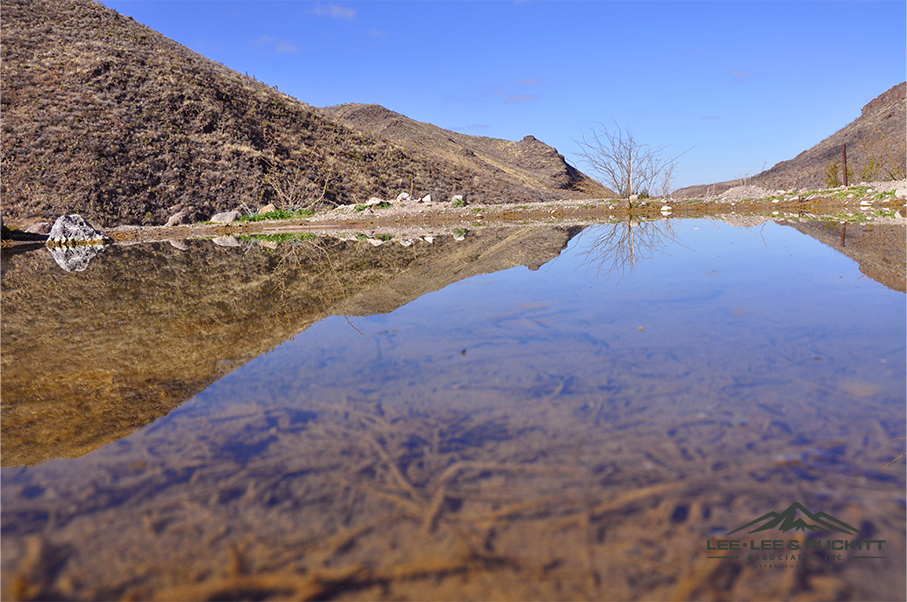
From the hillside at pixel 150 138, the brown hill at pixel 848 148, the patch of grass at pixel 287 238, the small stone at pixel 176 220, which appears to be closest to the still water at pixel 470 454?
the patch of grass at pixel 287 238

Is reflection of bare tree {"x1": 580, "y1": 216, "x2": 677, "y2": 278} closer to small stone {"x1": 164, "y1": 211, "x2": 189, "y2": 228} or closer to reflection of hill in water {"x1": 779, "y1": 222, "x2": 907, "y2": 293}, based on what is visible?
reflection of hill in water {"x1": 779, "y1": 222, "x2": 907, "y2": 293}

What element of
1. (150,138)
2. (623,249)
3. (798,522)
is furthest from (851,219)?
(150,138)

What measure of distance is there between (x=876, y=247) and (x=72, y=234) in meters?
20.4

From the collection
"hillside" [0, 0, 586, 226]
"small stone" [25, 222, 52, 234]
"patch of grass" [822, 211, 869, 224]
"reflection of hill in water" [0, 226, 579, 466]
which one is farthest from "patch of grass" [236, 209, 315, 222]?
"patch of grass" [822, 211, 869, 224]

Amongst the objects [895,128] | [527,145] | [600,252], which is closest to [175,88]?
[600,252]

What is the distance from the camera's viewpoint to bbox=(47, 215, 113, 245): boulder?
55.2ft

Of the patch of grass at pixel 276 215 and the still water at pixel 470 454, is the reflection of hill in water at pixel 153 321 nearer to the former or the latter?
the still water at pixel 470 454

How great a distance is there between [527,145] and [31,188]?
2193 inches

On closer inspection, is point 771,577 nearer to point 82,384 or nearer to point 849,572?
point 849,572

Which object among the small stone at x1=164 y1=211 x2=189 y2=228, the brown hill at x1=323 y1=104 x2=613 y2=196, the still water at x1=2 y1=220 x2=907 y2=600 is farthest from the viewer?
the brown hill at x1=323 y1=104 x2=613 y2=196

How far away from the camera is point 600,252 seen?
7219 mm

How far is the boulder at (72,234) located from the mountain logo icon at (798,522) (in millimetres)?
19506

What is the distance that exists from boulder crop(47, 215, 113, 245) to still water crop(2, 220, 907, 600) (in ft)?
52.5

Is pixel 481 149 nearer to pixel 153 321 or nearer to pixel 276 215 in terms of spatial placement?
pixel 276 215
